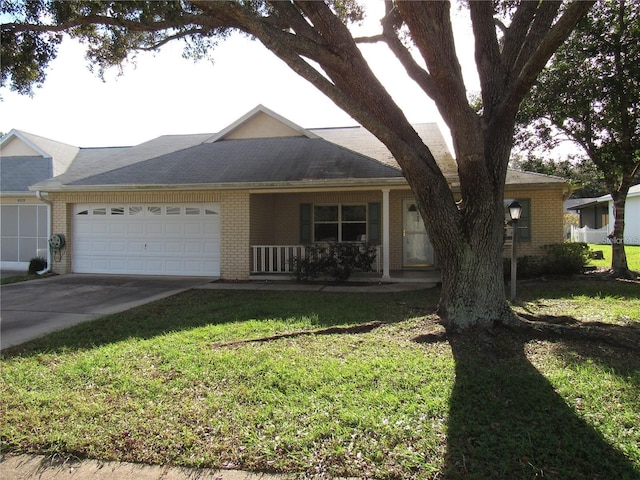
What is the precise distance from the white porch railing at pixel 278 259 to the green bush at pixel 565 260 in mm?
4540

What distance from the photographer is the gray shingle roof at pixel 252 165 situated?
1141 cm

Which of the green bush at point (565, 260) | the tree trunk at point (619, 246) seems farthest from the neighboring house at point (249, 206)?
the tree trunk at point (619, 246)

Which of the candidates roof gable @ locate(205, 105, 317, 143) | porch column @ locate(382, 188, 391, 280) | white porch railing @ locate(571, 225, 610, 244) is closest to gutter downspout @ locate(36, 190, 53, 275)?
roof gable @ locate(205, 105, 317, 143)

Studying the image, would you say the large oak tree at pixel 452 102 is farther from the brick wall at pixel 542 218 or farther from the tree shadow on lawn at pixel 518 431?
the brick wall at pixel 542 218

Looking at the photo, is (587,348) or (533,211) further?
(533,211)

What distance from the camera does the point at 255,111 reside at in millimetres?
14820

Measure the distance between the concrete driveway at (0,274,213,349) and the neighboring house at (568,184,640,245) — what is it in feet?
73.4

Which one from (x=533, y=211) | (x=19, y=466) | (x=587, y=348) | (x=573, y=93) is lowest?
(x=19, y=466)

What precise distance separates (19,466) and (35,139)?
17594 mm

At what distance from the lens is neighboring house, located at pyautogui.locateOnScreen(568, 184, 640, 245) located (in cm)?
2602

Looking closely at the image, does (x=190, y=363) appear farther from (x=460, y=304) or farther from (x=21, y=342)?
(x=460, y=304)

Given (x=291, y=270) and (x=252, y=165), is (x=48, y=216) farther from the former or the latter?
(x=291, y=270)

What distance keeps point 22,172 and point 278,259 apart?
1057 centimetres

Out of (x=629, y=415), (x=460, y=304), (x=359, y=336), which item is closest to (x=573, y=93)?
(x=460, y=304)
